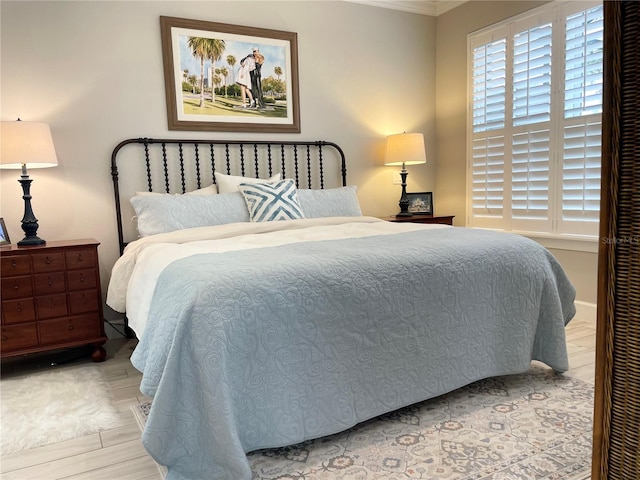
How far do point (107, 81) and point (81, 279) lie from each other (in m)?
1.40

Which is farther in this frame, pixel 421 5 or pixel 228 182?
pixel 421 5

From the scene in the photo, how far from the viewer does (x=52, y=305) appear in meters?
2.57

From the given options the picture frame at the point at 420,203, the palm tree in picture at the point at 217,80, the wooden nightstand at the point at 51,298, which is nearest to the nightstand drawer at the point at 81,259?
the wooden nightstand at the point at 51,298

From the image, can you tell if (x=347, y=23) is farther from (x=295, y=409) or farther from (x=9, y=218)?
(x=295, y=409)

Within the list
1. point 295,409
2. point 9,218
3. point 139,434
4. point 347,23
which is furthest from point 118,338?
point 347,23

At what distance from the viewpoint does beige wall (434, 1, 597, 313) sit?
398cm

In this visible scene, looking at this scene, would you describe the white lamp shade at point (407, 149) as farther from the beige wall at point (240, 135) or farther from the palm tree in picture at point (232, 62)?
the palm tree in picture at point (232, 62)

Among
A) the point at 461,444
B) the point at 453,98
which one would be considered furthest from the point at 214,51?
the point at 461,444

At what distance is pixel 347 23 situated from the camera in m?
3.94

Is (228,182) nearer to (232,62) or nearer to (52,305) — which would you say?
(232,62)

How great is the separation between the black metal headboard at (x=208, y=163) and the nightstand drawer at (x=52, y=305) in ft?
2.09

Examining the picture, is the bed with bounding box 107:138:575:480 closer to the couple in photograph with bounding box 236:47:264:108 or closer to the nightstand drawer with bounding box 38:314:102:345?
the nightstand drawer with bounding box 38:314:102:345

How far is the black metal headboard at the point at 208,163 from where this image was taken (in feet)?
10.5

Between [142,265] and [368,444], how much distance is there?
1.39 m
